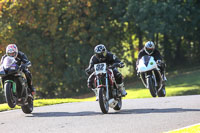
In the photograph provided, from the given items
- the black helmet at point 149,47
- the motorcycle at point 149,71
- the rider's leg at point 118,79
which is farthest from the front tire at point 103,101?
the black helmet at point 149,47

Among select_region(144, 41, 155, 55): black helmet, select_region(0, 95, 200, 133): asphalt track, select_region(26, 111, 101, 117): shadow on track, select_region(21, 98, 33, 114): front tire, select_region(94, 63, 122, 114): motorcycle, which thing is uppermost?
select_region(144, 41, 155, 55): black helmet

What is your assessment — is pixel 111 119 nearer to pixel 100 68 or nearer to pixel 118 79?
pixel 100 68

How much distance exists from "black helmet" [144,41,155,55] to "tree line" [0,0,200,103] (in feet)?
46.4

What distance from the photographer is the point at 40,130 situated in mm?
9602

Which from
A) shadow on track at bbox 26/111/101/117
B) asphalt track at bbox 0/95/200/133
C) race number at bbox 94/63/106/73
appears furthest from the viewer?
shadow on track at bbox 26/111/101/117

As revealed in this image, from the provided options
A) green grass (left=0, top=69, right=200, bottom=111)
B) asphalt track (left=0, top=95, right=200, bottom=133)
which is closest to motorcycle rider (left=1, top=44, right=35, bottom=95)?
asphalt track (left=0, top=95, right=200, bottom=133)

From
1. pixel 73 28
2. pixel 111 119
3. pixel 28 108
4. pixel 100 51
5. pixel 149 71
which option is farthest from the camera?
pixel 73 28

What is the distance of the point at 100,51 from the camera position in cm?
1215

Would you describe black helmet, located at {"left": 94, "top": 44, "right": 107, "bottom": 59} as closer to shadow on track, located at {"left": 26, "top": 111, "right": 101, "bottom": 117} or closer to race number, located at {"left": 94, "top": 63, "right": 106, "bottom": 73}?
race number, located at {"left": 94, "top": 63, "right": 106, "bottom": 73}

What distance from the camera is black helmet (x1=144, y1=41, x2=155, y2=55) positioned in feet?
55.8

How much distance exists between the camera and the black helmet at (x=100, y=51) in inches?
479

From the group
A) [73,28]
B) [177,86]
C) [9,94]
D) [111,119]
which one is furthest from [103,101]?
[73,28]

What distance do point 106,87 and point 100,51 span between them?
1.06 metres

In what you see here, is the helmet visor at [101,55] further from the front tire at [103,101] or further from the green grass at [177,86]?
the green grass at [177,86]
